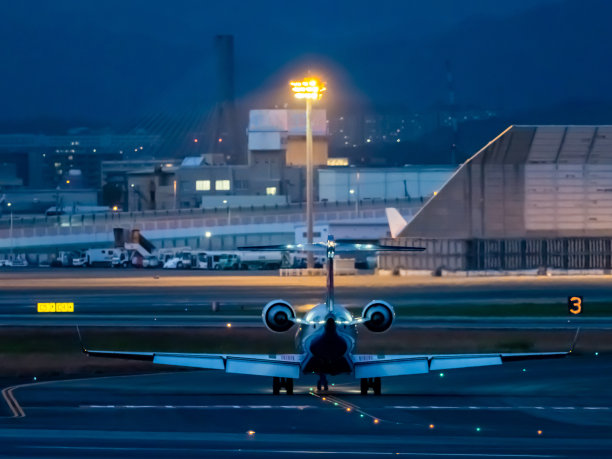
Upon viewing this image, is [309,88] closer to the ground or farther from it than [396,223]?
farther from it

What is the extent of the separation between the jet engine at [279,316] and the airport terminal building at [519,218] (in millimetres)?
67944

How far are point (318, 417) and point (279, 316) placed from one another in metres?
5.08

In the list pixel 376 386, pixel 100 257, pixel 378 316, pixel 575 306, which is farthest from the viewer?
pixel 100 257

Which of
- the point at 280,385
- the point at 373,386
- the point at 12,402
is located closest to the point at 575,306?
the point at 373,386

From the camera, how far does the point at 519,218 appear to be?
355 feet

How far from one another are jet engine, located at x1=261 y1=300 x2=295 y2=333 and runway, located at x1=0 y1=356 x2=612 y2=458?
7.07ft

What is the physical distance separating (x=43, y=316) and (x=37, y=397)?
3086 centimetres

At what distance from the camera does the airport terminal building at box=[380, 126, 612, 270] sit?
351 ft

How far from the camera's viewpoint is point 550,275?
10712 cm

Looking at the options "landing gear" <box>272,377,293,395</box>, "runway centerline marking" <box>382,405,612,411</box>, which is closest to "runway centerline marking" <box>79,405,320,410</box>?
"runway centerline marking" <box>382,405,612,411</box>

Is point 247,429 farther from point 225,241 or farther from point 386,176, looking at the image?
point 386,176

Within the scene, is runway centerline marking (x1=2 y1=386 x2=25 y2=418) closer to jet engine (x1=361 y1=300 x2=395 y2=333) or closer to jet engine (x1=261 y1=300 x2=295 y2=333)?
jet engine (x1=261 y1=300 x2=295 y2=333)

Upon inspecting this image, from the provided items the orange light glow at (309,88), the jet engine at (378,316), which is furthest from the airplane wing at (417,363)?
the orange light glow at (309,88)

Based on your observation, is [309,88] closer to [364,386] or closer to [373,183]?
[364,386]
